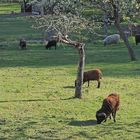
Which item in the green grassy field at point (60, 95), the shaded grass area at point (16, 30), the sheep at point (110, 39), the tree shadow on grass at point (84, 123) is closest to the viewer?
the green grassy field at point (60, 95)

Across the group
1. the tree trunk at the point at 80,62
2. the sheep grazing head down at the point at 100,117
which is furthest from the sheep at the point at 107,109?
the tree trunk at the point at 80,62

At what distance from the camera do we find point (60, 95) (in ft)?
69.3

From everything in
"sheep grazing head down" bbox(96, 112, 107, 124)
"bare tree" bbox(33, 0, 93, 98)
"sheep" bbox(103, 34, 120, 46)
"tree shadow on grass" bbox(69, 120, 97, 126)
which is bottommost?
"tree shadow on grass" bbox(69, 120, 97, 126)

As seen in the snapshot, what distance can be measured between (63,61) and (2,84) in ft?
29.9

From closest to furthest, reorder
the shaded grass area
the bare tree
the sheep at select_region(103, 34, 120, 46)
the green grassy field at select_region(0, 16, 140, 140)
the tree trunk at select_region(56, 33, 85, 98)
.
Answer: the green grassy field at select_region(0, 16, 140, 140) < the bare tree < the tree trunk at select_region(56, 33, 85, 98) < the sheep at select_region(103, 34, 120, 46) < the shaded grass area

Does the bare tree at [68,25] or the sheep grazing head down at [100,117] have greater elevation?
the bare tree at [68,25]

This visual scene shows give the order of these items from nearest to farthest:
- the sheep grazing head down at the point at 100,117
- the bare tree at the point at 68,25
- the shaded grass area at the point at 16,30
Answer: the sheep grazing head down at the point at 100,117 → the bare tree at the point at 68,25 → the shaded grass area at the point at 16,30

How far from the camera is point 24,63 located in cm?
3184

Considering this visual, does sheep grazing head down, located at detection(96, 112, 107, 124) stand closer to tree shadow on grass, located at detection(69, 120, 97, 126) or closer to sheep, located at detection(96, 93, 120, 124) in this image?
sheep, located at detection(96, 93, 120, 124)

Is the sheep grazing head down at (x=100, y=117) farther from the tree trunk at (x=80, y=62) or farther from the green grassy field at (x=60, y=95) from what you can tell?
the tree trunk at (x=80, y=62)

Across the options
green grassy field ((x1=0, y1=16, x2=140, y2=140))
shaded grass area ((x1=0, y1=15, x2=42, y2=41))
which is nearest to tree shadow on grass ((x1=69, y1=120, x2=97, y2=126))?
green grassy field ((x1=0, y1=16, x2=140, y2=140))

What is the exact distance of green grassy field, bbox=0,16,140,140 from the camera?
15.3 metres

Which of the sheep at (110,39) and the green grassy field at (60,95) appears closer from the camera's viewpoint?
the green grassy field at (60,95)

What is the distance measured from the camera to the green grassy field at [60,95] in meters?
15.3
